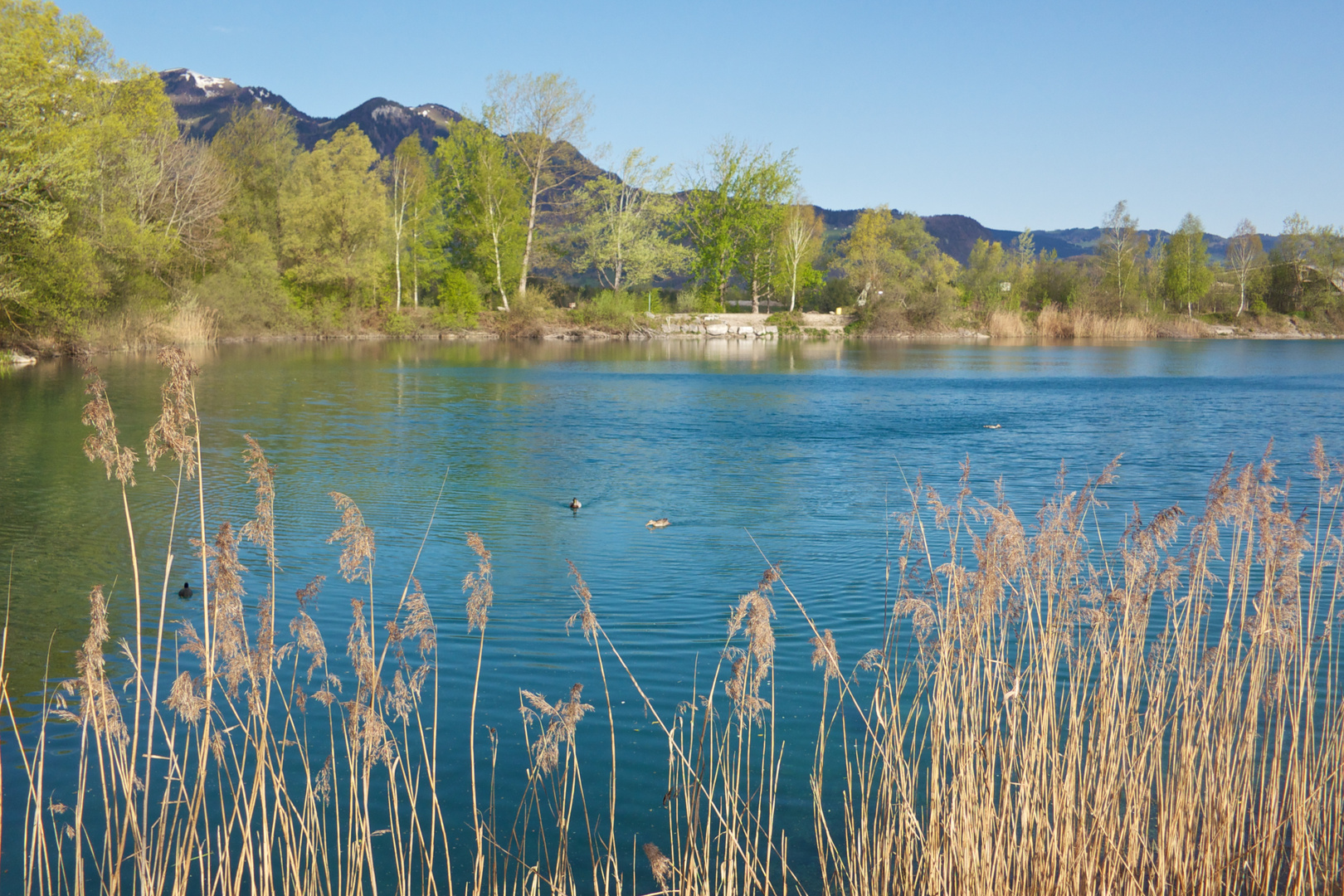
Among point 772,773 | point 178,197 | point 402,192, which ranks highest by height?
point 402,192

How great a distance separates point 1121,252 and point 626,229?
37.0 meters

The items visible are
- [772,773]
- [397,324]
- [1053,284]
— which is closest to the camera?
[772,773]

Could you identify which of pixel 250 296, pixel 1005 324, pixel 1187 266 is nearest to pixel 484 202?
pixel 250 296

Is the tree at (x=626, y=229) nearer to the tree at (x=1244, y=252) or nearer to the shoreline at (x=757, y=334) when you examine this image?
the shoreline at (x=757, y=334)

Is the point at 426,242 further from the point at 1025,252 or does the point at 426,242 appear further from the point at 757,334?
the point at 1025,252

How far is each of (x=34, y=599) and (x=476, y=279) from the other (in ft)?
173

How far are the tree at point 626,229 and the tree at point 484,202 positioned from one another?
407cm

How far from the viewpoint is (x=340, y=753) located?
215 inches

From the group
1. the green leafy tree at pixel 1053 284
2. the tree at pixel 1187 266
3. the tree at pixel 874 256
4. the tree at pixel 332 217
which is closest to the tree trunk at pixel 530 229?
the tree at pixel 332 217

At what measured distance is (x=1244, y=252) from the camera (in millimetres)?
83188

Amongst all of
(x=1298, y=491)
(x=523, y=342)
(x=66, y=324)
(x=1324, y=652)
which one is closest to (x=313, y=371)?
(x=66, y=324)

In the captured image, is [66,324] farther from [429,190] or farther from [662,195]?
[662,195]

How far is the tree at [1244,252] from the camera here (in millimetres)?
82500

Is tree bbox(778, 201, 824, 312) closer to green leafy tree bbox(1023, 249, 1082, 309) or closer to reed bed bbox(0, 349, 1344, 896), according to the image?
green leafy tree bbox(1023, 249, 1082, 309)
